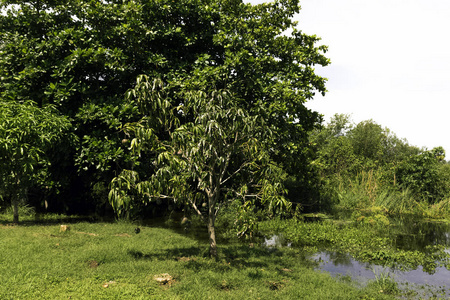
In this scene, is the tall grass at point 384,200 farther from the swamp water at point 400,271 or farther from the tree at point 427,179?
the swamp water at point 400,271

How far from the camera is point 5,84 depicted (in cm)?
1432

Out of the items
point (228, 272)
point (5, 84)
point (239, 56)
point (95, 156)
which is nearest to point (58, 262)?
point (228, 272)

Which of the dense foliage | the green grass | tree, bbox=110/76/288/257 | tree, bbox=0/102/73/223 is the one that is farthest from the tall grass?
tree, bbox=0/102/73/223

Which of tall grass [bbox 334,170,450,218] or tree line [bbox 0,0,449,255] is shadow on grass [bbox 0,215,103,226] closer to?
tree line [bbox 0,0,449,255]

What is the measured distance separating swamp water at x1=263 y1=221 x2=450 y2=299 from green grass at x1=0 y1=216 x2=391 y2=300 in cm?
96

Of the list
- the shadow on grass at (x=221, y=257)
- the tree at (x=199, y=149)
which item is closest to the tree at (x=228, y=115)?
the tree at (x=199, y=149)

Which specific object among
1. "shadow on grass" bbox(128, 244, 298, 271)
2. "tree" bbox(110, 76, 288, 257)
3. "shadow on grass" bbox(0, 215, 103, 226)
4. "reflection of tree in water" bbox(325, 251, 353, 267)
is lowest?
"reflection of tree in water" bbox(325, 251, 353, 267)

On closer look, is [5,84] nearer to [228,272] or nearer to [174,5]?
[174,5]

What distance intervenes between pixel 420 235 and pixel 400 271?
7.65 metres

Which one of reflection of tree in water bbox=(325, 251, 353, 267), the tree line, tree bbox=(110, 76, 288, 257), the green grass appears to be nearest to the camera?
the green grass

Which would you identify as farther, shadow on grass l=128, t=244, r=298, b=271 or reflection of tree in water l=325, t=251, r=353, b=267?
reflection of tree in water l=325, t=251, r=353, b=267

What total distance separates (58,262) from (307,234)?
10961 millimetres

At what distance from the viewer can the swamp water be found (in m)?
9.62

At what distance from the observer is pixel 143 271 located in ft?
28.6
